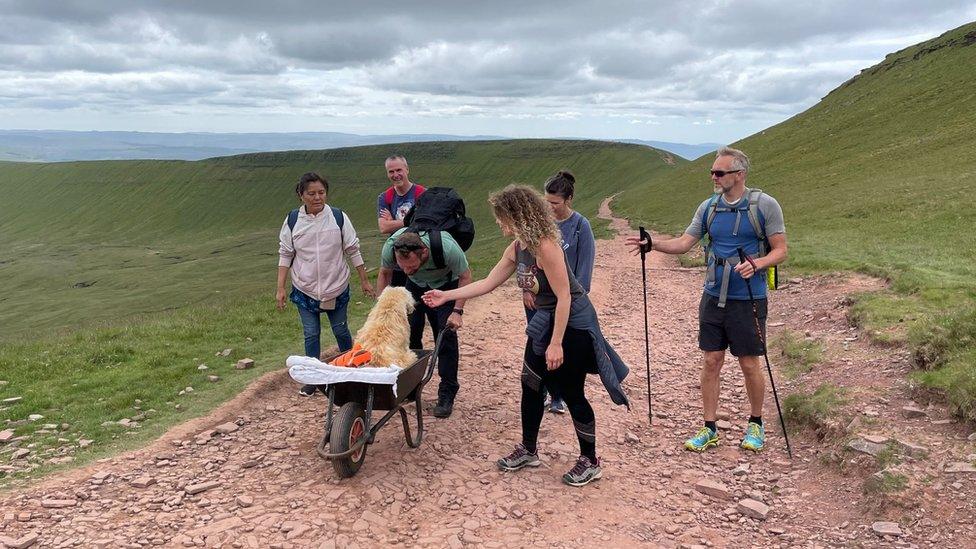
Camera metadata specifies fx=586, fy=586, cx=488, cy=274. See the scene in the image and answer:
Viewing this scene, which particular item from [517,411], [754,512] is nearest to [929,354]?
[754,512]

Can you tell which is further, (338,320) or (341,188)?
(341,188)

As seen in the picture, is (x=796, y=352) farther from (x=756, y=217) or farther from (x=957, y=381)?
(x=756, y=217)

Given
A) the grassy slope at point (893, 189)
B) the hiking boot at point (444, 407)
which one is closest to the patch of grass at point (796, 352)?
the grassy slope at point (893, 189)

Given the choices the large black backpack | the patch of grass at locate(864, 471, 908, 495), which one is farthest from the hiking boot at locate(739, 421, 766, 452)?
the large black backpack

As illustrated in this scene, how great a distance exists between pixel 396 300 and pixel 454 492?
1938 millimetres

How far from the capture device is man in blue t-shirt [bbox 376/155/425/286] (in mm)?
7324

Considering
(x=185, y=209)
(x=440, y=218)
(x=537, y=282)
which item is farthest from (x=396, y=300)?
(x=185, y=209)

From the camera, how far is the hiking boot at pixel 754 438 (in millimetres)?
5996

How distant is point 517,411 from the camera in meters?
7.09

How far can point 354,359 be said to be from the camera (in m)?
5.34

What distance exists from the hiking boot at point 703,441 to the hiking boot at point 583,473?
51.8 inches

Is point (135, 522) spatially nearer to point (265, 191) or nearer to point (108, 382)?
point (108, 382)

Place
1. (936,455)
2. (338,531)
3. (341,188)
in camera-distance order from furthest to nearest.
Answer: (341,188) → (936,455) → (338,531)

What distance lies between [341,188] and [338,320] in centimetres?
14078
